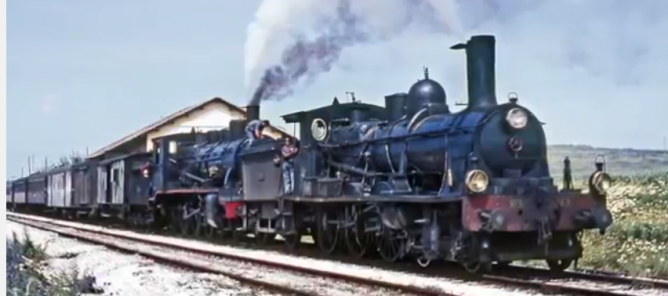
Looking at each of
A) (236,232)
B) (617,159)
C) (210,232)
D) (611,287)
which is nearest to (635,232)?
(611,287)

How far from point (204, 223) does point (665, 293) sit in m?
6.09

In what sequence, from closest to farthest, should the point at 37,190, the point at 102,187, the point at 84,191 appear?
the point at 37,190, the point at 84,191, the point at 102,187

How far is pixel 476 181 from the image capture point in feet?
17.9

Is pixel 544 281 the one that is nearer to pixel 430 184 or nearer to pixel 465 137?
pixel 465 137

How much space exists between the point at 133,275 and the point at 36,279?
2.53ft

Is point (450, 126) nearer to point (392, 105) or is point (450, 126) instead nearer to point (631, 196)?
point (392, 105)

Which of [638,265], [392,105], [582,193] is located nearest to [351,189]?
[392,105]

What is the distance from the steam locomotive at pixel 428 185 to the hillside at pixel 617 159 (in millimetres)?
162

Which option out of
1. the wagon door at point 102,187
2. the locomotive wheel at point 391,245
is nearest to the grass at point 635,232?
the locomotive wheel at point 391,245

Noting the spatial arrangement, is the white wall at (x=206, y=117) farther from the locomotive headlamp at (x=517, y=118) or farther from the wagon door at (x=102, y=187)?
the wagon door at (x=102, y=187)

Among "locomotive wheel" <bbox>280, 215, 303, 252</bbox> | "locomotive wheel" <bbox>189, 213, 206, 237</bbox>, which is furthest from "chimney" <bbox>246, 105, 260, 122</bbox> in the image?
"locomotive wheel" <bbox>189, 213, 206, 237</bbox>

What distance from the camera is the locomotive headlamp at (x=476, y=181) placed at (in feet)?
17.8

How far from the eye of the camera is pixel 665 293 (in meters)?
4.61

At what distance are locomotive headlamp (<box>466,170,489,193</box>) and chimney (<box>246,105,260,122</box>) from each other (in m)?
1.45
